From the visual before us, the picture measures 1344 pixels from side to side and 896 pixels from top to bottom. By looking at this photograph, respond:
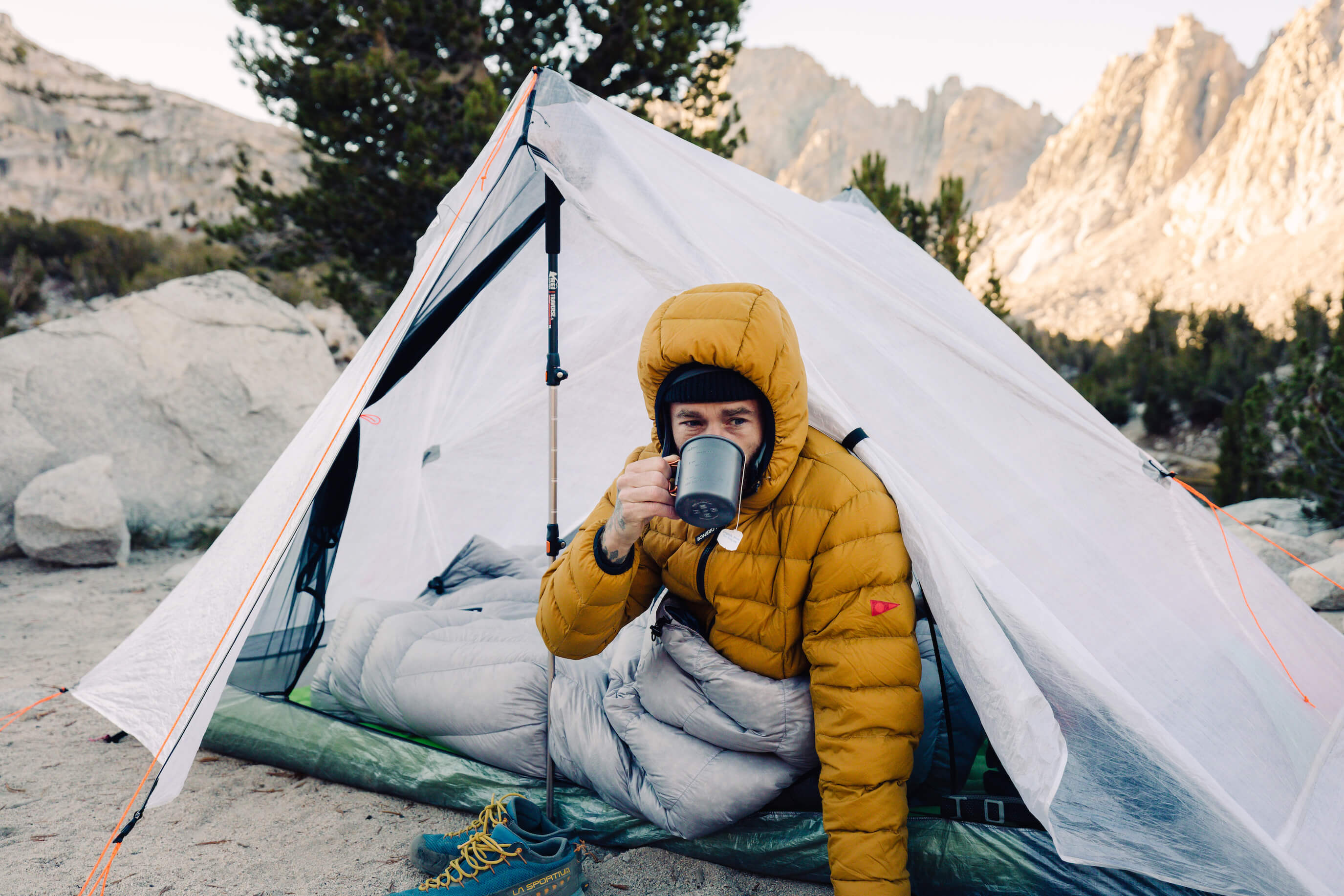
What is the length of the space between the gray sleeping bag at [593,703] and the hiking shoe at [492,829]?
19 cm

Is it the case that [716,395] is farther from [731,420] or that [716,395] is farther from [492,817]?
[492,817]

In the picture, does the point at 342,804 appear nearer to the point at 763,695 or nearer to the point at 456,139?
the point at 763,695

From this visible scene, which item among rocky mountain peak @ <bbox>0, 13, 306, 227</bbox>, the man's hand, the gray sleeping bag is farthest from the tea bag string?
rocky mountain peak @ <bbox>0, 13, 306, 227</bbox>

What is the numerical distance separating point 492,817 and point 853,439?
48.7 inches

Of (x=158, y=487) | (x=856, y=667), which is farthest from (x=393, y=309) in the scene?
(x=158, y=487)

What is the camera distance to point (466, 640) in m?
2.51

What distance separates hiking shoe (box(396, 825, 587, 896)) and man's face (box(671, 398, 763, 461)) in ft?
3.27

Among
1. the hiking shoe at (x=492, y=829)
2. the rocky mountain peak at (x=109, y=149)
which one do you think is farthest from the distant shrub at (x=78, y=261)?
the hiking shoe at (x=492, y=829)

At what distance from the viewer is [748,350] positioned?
1.56 meters

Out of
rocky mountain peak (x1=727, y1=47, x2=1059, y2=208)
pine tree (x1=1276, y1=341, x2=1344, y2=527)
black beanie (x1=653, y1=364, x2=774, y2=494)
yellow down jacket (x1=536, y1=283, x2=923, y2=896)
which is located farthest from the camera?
rocky mountain peak (x1=727, y1=47, x2=1059, y2=208)

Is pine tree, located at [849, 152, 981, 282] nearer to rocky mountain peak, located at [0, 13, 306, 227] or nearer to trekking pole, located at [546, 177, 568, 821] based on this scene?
trekking pole, located at [546, 177, 568, 821]

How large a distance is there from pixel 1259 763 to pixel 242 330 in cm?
732

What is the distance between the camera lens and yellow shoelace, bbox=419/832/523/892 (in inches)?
67.1

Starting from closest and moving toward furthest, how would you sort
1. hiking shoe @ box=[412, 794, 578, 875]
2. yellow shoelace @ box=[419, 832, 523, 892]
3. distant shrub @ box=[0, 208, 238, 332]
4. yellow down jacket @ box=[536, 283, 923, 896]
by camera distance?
1. yellow down jacket @ box=[536, 283, 923, 896]
2. yellow shoelace @ box=[419, 832, 523, 892]
3. hiking shoe @ box=[412, 794, 578, 875]
4. distant shrub @ box=[0, 208, 238, 332]
